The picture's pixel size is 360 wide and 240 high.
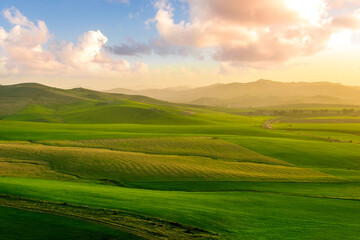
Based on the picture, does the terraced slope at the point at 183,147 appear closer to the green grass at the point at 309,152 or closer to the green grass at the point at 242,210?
the green grass at the point at 309,152

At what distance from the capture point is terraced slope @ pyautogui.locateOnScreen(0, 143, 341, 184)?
114 feet

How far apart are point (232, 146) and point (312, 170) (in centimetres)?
1907

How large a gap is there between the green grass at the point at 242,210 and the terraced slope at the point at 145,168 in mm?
9509

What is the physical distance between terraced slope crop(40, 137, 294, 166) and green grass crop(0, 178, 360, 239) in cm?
2299

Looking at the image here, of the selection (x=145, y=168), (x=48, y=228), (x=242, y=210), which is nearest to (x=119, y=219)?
(x=48, y=228)

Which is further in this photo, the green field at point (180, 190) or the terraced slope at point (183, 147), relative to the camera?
the terraced slope at point (183, 147)

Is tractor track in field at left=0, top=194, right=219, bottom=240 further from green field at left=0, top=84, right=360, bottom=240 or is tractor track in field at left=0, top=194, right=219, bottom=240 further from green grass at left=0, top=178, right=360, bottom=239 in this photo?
green grass at left=0, top=178, right=360, bottom=239

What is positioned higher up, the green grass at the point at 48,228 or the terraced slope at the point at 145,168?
the green grass at the point at 48,228

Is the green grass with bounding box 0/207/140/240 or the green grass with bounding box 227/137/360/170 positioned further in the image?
the green grass with bounding box 227/137/360/170

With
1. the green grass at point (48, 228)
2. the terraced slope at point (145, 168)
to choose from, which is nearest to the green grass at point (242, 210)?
the green grass at point (48, 228)

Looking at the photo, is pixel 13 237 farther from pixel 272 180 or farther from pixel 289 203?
pixel 272 180

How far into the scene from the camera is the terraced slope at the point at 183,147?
1961 inches

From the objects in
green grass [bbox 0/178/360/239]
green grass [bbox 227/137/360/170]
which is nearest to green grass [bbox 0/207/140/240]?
green grass [bbox 0/178/360/239]

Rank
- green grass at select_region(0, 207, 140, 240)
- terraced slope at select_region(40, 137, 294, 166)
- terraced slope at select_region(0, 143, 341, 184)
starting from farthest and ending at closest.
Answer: terraced slope at select_region(40, 137, 294, 166) → terraced slope at select_region(0, 143, 341, 184) → green grass at select_region(0, 207, 140, 240)
